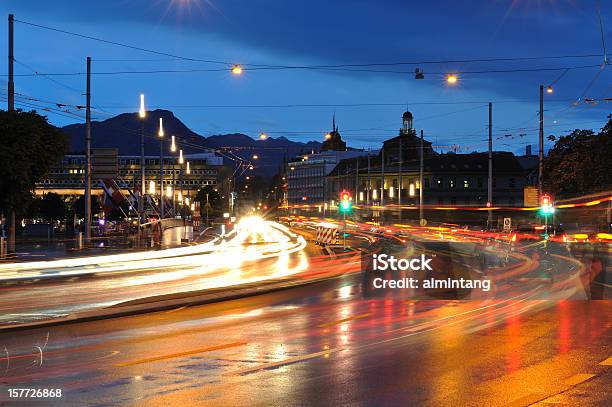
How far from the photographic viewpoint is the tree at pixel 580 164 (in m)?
52.3

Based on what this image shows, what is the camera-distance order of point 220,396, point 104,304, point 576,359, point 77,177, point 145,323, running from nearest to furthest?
1. point 220,396
2. point 576,359
3. point 145,323
4. point 104,304
5. point 77,177

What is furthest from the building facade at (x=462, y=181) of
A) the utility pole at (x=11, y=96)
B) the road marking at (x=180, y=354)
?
the road marking at (x=180, y=354)

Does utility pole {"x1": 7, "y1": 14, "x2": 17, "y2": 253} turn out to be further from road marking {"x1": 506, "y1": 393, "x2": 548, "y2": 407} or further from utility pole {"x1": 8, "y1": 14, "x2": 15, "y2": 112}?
road marking {"x1": 506, "y1": 393, "x2": 548, "y2": 407}

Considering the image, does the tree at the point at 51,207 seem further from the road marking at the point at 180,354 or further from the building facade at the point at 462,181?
the road marking at the point at 180,354

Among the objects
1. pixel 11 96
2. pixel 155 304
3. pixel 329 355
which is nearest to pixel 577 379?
pixel 329 355

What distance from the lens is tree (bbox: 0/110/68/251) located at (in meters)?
34.0

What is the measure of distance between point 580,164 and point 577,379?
50.9 m

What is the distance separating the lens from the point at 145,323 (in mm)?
15141

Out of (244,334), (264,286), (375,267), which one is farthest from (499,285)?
(244,334)

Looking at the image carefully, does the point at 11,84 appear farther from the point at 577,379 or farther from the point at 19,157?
the point at 577,379

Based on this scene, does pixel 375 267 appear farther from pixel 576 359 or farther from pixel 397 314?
pixel 576 359

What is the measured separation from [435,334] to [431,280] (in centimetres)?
1016

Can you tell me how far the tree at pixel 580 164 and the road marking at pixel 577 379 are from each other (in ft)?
149

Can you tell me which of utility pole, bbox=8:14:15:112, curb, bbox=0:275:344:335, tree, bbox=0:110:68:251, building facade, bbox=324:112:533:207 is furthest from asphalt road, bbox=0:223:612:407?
building facade, bbox=324:112:533:207
